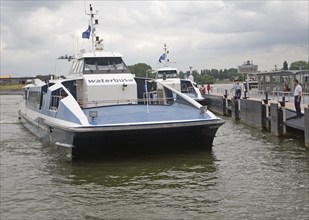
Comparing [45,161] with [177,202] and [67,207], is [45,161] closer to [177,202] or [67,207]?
[67,207]

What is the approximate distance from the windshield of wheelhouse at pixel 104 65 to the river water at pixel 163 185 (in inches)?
139

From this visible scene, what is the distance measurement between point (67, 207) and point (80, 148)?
4.27m

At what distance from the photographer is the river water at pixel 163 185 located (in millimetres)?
7957

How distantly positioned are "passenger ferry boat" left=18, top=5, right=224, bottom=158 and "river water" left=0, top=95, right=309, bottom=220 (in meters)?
0.61

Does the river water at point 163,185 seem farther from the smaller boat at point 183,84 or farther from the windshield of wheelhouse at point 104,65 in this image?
the smaller boat at point 183,84

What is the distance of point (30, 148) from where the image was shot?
16.4m

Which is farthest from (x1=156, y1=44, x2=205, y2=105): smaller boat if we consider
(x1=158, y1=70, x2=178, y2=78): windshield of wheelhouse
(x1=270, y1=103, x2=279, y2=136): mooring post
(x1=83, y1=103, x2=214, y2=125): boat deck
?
(x1=83, y1=103, x2=214, y2=125): boat deck

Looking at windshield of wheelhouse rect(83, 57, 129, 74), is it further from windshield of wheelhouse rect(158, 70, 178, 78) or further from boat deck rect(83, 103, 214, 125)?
windshield of wheelhouse rect(158, 70, 178, 78)

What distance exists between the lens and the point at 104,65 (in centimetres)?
1698

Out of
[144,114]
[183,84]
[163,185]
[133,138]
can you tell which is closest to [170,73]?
[183,84]

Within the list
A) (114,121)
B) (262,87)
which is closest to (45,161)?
(114,121)

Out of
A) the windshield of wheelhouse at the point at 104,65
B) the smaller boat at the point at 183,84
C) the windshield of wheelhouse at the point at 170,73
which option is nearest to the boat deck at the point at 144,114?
the windshield of wheelhouse at the point at 104,65

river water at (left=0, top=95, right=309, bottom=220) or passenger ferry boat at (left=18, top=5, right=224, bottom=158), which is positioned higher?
passenger ferry boat at (left=18, top=5, right=224, bottom=158)

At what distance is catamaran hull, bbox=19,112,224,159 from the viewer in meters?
11.8
